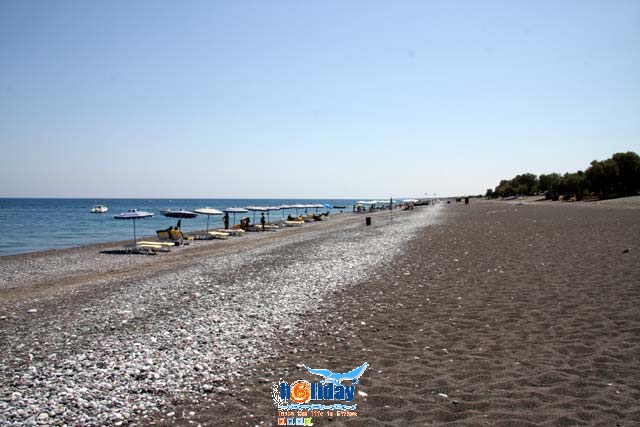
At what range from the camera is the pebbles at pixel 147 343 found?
568cm

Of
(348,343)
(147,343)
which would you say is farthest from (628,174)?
(147,343)

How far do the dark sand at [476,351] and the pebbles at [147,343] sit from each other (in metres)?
0.59

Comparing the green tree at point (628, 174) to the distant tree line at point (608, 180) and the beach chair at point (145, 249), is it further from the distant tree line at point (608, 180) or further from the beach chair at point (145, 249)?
the beach chair at point (145, 249)

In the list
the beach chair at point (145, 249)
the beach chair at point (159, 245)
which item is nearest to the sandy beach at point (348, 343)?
the beach chair at point (145, 249)

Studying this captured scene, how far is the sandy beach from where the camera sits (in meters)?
5.33

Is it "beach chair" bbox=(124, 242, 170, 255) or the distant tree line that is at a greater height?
the distant tree line

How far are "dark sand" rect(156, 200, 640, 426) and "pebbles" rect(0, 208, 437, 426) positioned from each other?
0.59m

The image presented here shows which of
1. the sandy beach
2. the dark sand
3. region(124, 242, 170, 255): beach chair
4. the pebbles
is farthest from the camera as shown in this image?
region(124, 242, 170, 255): beach chair

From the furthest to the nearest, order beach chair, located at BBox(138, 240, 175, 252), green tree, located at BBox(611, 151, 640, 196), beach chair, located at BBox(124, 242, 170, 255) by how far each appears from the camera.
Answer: green tree, located at BBox(611, 151, 640, 196) < beach chair, located at BBox(138, 240, 175, 252) < beach chair, located at BBox(124, 242, 170, 255)

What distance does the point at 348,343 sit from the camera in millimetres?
7863

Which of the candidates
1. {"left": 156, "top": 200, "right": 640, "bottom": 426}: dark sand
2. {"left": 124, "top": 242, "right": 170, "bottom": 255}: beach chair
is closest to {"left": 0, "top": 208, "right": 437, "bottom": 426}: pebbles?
{"left": 156, "top": 200, "right": 640, "bottom": 426}: dark sand

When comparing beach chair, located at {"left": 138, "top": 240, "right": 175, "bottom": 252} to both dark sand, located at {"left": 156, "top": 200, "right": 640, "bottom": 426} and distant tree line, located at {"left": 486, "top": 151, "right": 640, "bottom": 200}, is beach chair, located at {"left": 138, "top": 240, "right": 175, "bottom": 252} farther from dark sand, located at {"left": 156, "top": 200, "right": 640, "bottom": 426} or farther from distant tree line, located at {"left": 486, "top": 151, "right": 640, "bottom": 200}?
distant tree line, located at {"left": 486, "top": 151, "right": 640, "bottom": 200}

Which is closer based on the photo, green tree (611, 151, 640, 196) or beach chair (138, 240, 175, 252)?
beach chair (138, 240, 175, 252)

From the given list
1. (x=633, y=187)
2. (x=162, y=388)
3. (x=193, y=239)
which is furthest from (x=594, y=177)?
(x=162, y=388)
